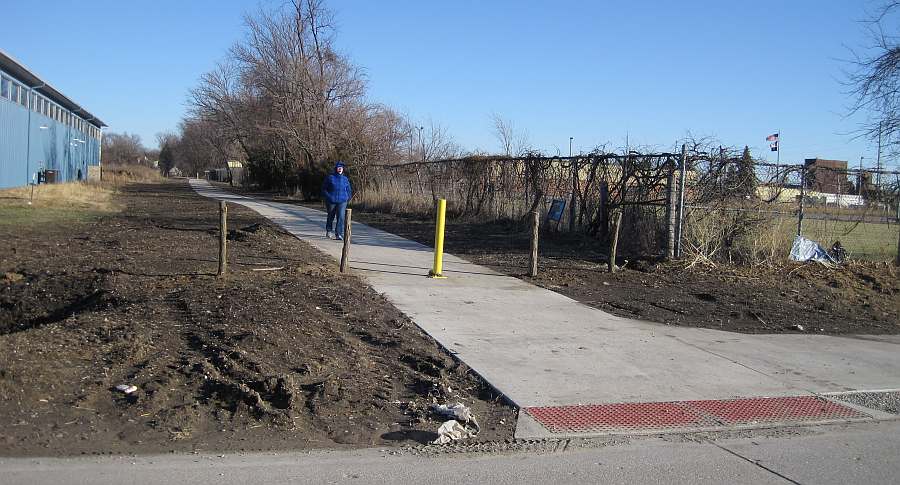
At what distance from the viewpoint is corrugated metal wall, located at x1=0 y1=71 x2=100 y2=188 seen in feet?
113

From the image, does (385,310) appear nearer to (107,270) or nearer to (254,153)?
(107,270)

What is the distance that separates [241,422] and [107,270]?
6.73m

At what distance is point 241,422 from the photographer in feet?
18.4

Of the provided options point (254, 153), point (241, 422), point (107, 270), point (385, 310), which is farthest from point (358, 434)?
point (254, 153)

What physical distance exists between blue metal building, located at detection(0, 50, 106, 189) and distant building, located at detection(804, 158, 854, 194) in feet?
104

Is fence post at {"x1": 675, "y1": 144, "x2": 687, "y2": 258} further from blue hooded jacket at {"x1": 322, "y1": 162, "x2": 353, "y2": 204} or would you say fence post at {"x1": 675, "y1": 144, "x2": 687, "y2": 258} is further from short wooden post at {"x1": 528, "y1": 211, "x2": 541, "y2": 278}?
blue hooded jacket at {"x1": 322, "y1": 162, "x2": 353, "y2": 204}

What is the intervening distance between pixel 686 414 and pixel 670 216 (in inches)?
346

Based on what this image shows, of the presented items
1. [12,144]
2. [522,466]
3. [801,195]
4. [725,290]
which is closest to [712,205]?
[801,195]

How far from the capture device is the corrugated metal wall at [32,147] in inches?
1353

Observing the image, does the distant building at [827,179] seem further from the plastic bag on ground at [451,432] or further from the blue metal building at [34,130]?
the blue metal building at [34,130]

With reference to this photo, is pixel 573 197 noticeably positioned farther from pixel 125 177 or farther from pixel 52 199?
pixel 125 177

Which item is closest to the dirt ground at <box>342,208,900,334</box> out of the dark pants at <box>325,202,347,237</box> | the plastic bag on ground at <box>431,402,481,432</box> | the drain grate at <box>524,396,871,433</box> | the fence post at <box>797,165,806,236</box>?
the fence post at <box>797,165,806,236</box>

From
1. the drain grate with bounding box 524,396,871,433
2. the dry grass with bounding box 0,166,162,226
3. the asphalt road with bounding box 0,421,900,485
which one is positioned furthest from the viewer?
the dry grass with bounding box 0,166,162,226

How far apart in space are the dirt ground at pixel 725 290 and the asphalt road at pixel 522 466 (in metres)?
4.52
